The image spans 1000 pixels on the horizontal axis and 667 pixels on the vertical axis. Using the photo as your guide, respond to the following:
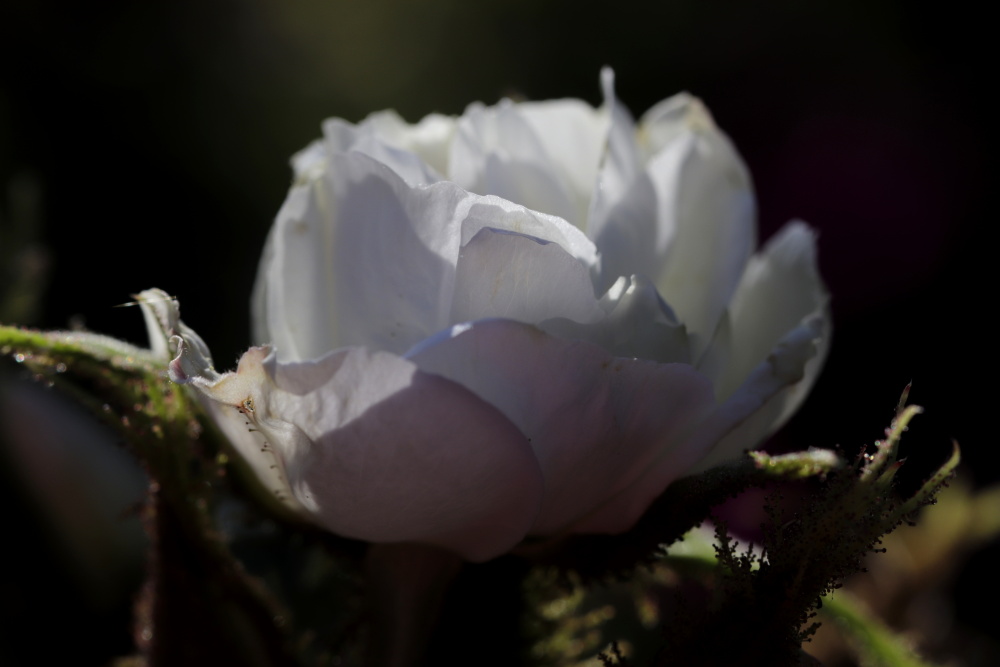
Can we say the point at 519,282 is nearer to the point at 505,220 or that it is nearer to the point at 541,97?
the point at 505,220

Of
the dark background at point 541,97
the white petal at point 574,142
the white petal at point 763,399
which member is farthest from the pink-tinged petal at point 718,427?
the dark background at point 541,97

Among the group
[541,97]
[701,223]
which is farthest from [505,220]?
[541,97]

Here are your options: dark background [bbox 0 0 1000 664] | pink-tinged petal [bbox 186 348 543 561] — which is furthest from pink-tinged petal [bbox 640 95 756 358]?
dark background [bbox 0 0 1000 664]

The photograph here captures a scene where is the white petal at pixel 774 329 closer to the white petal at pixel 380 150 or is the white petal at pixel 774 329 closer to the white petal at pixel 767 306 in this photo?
the white petal at pixel 767 306

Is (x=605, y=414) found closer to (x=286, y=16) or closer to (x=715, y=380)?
(x=715, y=380)

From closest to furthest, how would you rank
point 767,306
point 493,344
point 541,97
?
point 493,344
point 767,306
point 541,97
